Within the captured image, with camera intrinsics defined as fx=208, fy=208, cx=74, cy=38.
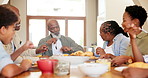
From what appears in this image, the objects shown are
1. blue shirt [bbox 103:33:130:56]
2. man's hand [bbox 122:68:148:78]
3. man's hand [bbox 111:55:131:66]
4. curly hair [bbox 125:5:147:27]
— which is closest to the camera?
man's hand [bbox 122:68:148:78]

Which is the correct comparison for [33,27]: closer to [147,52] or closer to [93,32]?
[93,32]

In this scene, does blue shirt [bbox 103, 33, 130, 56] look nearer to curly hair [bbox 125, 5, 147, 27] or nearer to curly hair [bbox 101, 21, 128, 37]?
curly hair [bbox 101, 21, 128, 37]

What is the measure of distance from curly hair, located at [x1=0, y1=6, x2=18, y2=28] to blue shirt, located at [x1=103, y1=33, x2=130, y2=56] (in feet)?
5.02

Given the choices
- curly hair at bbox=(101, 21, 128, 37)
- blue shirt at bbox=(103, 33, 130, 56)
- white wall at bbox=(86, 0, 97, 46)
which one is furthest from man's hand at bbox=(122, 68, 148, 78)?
white wall at bbox=(86, 0, 97, 46)

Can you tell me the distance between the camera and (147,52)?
1864 mm

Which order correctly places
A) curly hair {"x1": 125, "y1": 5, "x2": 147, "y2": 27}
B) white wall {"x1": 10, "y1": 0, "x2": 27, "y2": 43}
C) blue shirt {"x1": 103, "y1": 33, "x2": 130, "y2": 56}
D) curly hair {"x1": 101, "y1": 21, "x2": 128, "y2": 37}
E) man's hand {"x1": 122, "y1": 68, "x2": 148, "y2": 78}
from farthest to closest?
white wall {"x1": 10, "y1": 0, "x2": 27, "y2": 43} → curly hair {"x1": 101, "y1": 21, "x2": 128, "y2": 37} → blue shirt {"x1": 103, "y1": 33, "x2": 130, "y2": 56} → curly hair {"x1": 125, "y1": 5, "x2": 147, "y2": 27} → man's hand {"x1": 122, "y1": 68, "x2": 148, "y2": 78}

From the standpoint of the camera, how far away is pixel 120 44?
8.39 feet

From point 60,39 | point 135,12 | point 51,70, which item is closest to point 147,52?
point 135,12

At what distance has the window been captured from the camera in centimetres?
726

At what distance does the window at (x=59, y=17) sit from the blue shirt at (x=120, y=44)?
183 inches

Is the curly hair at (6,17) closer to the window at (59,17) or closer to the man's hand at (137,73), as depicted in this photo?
the man's hand at (137,73)

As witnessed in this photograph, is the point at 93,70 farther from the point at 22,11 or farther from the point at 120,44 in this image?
the point at 22,11

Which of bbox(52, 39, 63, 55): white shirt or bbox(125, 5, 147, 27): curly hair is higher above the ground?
bbox(125, 5, 147, 27): curly hair

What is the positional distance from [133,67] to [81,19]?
6.26 metres
